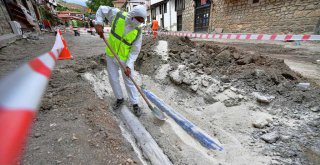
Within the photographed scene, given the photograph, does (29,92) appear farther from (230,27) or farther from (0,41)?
(230,27)

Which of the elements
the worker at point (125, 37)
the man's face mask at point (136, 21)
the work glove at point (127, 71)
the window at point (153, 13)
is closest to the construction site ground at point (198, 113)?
the worker at point (125, 37)

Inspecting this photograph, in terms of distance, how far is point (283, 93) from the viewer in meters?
2.82

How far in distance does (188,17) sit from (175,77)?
1497 cm

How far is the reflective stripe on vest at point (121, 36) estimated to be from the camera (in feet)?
8.57

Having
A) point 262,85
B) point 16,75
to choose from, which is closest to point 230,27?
point 262,85

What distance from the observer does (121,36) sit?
2643mm

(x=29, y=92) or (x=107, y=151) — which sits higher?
(x=29, y=92)

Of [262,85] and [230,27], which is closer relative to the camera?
[262,85]

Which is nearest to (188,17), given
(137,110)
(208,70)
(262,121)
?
(208,70)

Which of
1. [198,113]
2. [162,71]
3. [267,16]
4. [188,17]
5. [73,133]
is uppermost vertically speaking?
[188,17]

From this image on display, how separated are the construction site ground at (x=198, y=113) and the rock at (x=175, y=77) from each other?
0.08 feet

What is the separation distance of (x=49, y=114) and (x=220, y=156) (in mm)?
2310

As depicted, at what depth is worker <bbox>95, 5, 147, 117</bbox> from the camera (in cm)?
259

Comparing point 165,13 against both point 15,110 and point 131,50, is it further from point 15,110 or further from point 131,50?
point 15,110
